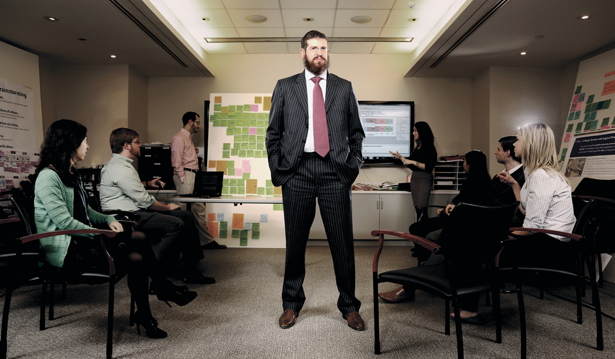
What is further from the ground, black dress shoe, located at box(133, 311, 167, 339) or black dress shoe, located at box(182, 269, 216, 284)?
black dress shoe, located at box(133, 311, 167, 339)

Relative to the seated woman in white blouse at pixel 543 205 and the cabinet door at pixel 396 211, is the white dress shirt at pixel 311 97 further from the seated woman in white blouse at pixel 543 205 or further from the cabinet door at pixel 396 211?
the cabinet door at pixel 396 211

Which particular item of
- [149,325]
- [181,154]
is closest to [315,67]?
[149,325]

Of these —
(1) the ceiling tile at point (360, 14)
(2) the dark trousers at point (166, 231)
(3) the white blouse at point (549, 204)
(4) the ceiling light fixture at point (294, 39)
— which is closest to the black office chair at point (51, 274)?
(2) the dark trousers at point (166, 231)

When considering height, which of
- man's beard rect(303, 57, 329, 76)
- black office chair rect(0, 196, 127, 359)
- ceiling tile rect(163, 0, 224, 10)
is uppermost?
ceiling tile rect(163, 0, 224, 10)

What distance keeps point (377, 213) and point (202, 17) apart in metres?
3.34

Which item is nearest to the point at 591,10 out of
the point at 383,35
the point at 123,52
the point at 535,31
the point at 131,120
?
the point at 535,31

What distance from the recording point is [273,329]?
217 cm

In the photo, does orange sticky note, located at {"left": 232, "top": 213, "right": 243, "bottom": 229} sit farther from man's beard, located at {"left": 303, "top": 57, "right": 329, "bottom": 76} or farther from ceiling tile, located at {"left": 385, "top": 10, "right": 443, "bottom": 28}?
ceiling tile, located at {"left": 385, "top": 10, "right": 443, "bottom": 28}

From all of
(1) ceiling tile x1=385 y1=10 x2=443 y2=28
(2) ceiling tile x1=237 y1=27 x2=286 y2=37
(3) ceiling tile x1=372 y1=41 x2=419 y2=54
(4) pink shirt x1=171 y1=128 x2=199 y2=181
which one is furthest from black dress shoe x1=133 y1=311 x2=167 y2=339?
(3) ceiling tile x1=372 y1=41 x2=419 y2=54

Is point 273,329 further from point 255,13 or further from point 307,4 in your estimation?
point 255,13

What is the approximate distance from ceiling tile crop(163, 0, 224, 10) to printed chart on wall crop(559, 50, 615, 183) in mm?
4367

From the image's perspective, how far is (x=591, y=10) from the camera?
3.44 metres

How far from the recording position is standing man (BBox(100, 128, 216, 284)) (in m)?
2.78

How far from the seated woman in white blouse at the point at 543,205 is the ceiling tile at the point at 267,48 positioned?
12.8ft
